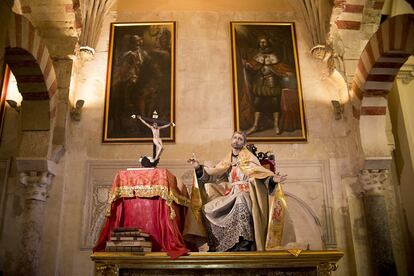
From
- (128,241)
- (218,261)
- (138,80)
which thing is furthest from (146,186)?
(138,80)

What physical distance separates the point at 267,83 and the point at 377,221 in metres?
2.86

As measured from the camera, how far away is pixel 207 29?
27.2 ft

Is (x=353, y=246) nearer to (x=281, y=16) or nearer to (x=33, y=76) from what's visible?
(x=281, y=16)

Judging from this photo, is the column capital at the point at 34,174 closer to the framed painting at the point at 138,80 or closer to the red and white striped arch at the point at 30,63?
the red and white striped arch at the point at 30,63

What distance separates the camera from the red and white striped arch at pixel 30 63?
6.03 m

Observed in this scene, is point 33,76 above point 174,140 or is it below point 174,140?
above

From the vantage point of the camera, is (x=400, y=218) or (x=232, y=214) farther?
(x=400, y=218)

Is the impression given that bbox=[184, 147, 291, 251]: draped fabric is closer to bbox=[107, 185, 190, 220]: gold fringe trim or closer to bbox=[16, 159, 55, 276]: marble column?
bbox=[107, 185, 190, 220]: gold fringe trim

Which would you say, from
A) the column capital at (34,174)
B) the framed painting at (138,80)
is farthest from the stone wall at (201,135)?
the column capital at (34,174)

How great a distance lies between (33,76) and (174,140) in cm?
234

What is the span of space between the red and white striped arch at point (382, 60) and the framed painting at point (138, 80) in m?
3.01

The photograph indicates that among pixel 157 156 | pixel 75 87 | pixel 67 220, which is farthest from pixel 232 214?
pixel 75 87

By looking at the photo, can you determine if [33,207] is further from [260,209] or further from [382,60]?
[382,60]

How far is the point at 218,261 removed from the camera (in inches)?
204
